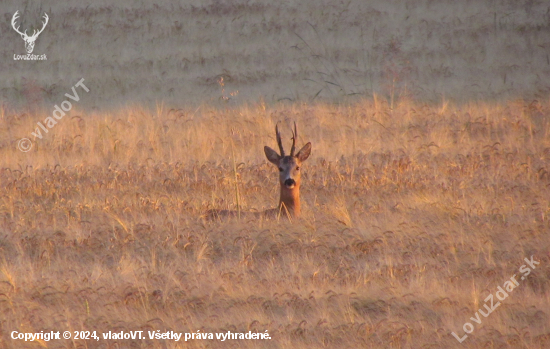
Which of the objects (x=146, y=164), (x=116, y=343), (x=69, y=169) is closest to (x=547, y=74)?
(x=146, y=164)

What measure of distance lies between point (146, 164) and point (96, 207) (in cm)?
206

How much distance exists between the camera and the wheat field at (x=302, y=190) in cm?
588

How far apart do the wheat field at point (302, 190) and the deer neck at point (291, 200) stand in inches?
10.2

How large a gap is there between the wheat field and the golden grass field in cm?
3

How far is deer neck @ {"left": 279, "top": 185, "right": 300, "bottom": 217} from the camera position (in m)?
8.33

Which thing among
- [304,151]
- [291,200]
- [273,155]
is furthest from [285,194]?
[304,151]

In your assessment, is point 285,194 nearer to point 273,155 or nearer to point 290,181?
point 290,181

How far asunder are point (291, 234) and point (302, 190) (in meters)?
2.02

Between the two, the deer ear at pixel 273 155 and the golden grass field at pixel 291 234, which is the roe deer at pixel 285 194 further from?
the golden grass field at pixel 291 234

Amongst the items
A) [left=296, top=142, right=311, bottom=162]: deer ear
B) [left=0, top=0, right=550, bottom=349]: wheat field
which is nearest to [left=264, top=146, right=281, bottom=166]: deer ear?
[left=296, top=142, right=311, bottom=162]: deer ear

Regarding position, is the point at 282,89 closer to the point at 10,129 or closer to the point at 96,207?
the point at 10,129

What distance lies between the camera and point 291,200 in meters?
8.38

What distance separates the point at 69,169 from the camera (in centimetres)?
1022

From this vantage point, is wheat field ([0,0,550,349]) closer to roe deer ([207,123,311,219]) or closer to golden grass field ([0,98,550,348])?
golden grass field ([0,98,550,348])
